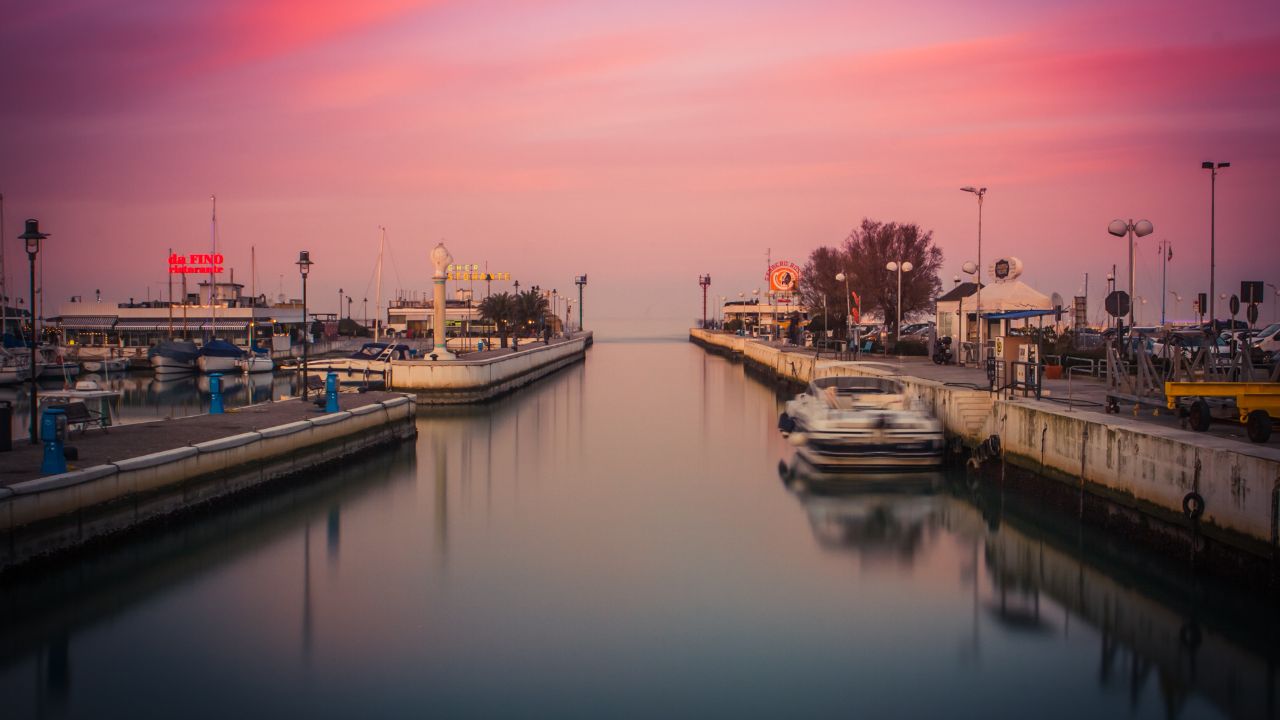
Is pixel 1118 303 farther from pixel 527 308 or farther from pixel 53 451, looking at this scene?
pixel 527 308

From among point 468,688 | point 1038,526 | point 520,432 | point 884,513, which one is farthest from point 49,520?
point 520,432

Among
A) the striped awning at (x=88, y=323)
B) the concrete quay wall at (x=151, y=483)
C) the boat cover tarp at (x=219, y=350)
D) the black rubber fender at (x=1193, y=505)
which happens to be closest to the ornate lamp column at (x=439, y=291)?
the concrete quay wall at (x=151, y=483)

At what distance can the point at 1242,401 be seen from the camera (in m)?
17.9

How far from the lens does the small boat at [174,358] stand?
214 feet

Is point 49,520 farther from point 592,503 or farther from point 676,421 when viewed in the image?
point 676,421

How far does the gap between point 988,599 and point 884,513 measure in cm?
585

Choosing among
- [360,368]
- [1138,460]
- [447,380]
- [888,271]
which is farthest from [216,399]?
[888,271]

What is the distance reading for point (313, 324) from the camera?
12188 centimetres

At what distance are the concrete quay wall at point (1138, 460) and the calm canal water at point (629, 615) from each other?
874mm

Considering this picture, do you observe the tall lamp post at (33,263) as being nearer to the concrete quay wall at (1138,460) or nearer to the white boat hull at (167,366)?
the concrete quay wall at (1138,460)

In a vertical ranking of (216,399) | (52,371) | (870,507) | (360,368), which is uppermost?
(360,368)

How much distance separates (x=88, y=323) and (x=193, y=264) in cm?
1230

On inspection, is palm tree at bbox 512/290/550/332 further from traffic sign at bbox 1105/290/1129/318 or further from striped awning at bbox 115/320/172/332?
traffic sign at bbox 1105/290/1129/318

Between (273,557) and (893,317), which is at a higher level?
(893,317)
